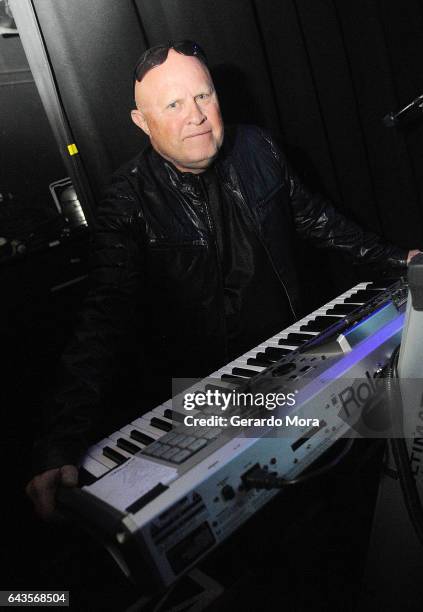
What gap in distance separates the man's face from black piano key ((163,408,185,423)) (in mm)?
920

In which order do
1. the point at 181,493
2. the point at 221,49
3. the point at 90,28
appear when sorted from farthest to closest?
the point at 221,49
the point at 90,28
the point at 181,493

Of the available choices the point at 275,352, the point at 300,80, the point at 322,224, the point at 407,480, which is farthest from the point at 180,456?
the point at 300,80

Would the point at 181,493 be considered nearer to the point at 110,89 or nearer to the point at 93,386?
the point at 93,386

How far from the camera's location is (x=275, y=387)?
908 mm

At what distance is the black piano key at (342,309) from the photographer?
1.42m

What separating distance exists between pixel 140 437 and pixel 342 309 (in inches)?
30.8

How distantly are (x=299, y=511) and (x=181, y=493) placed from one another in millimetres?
423

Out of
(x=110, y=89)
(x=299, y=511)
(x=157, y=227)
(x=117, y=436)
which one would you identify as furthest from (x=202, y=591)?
(x=110, y=89)

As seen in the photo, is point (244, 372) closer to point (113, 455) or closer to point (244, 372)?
point (244, 372)

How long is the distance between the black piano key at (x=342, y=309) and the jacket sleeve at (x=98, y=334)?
0.66 meters

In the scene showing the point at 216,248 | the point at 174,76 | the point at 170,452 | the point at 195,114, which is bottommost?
the point at 170,452

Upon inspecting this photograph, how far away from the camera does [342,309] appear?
1453 millimetres

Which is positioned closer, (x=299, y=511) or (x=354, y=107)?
(x=299, y=511)

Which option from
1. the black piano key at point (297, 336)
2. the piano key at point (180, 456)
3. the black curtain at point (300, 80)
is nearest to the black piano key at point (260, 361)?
the black piano key at point (297, 336)
